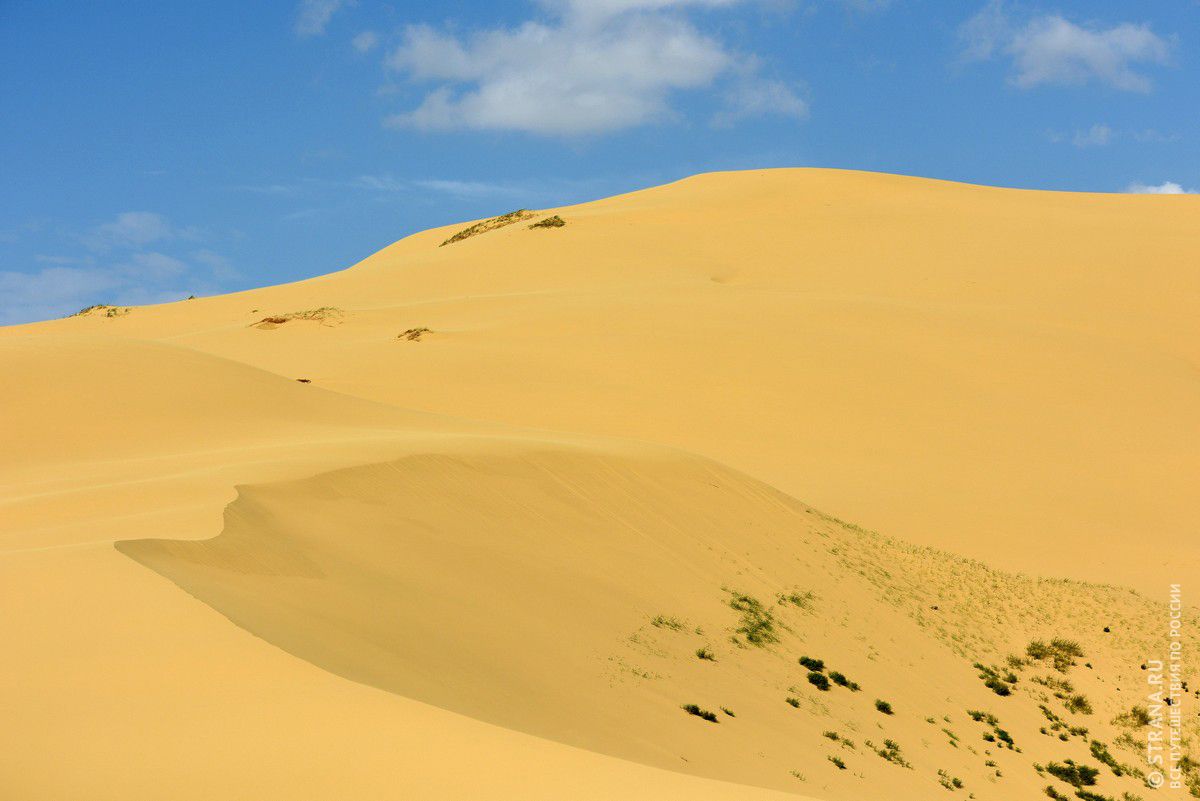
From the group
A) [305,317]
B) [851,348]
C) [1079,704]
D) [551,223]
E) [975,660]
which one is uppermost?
[551,223]

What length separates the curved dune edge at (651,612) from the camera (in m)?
8.48

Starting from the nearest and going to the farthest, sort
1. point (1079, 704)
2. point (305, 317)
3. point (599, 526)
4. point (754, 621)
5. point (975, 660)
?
point (754, 621)
point (1079, 704)
point (599, 526)
point (975, 660)
point (305, 317)

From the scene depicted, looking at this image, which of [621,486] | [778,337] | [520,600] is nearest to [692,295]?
[778,337]

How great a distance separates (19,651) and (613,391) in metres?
21.1

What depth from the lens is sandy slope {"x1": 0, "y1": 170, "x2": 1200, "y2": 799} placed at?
6391mm

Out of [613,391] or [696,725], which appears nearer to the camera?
[696,725]

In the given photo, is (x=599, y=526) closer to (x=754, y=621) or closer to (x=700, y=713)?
(x=754, y=621)

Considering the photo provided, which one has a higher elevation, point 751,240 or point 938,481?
point 751,240

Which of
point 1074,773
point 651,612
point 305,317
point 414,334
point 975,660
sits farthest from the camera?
point 305,317

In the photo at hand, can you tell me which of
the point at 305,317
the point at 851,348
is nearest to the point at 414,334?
the point at 305,317

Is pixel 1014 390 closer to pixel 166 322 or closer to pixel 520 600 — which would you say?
pixel 520 600

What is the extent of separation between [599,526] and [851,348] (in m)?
17.2

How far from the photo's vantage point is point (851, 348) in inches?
1172

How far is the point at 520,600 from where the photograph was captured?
10992mm
